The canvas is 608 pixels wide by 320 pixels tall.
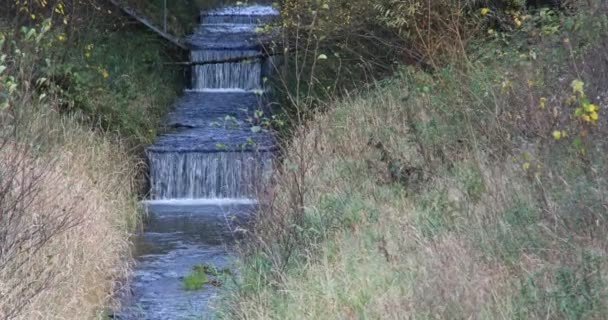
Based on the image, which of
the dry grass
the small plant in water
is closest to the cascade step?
the dry grass

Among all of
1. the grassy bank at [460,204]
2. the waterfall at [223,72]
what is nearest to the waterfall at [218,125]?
the waterfall at [223,72]

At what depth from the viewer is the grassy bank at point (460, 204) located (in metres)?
5.28

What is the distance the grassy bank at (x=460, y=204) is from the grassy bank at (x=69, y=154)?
1352mm

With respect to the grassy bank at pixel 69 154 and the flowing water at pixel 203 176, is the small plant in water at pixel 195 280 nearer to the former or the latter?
the flowing water at pixel 203 176

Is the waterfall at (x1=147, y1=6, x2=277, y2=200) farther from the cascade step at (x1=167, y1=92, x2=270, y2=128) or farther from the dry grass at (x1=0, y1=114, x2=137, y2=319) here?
the dry grass at (x1=0, y1=114, x2=137, y2=319)

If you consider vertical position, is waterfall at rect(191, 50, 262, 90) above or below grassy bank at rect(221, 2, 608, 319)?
above

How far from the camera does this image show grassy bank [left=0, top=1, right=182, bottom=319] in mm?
6848

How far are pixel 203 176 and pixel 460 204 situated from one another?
308 inches

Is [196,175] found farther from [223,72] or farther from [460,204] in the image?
[460,204]

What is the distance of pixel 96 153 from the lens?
11.4 metres

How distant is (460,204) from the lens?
688cm

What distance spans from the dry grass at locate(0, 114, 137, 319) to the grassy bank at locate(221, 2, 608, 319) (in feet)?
4.08

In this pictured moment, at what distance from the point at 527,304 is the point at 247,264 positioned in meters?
3.39

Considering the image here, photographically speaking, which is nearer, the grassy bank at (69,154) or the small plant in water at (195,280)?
the grassy bank at (69,154)
